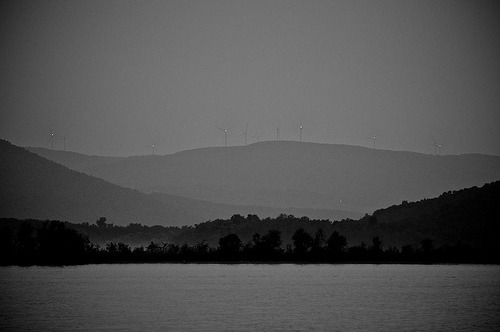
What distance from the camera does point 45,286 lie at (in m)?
190

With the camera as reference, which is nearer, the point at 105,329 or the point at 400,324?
the point at 105,329

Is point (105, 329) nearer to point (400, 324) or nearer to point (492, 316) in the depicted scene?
point (400, 324)

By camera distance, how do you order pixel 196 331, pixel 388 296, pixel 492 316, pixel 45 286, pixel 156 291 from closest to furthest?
1. pixel 196 331
2. pixel 492 316
3. pixel 388 296
4. pixel 156 291
5. pixel 45 286

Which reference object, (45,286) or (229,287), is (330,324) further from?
(45,286)

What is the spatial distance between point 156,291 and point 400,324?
7378 centimetres

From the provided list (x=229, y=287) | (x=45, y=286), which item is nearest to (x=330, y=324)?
(x=229, y=287)

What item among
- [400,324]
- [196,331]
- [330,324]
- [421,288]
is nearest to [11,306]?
[196,331]

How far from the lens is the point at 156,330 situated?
339ft

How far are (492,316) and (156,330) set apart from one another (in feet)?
162

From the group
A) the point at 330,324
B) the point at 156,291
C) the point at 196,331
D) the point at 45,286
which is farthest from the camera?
the point at 45,286

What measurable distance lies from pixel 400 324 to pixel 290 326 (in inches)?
590

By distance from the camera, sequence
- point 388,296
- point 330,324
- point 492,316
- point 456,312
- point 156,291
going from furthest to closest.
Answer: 1. point 156,291
2. point 388,296
3. point 456,312
4. point 492,316
5. point 330,324

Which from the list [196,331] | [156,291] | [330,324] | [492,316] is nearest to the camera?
[196,331]

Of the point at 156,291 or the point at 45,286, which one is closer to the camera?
the point at 156,291
